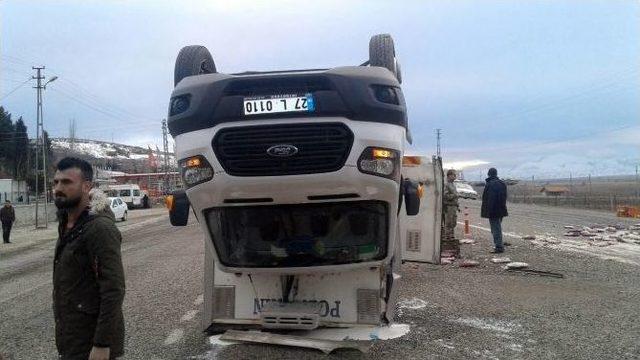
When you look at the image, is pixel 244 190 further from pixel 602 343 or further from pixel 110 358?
pixel 602 343

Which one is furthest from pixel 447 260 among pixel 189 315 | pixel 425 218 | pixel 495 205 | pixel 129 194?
pixel 129 194

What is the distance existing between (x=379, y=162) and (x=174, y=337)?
329 centimetres

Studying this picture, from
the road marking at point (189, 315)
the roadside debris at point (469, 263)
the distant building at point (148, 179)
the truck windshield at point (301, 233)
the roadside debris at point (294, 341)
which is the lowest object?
the road marking at point (189, 315)

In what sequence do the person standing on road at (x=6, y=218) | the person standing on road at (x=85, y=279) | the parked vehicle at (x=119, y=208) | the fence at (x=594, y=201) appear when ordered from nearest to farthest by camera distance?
the person standing on road at (x=85, y=279) → the person standing on road at (x=6, y=218) → the fence at (x=594, y=201) → the parked vehicle at (x=119, y=208)

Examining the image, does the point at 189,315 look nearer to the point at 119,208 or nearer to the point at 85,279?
the point at 85,279

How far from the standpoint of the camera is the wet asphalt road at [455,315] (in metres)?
5.39

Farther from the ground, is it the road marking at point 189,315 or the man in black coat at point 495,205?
the man in black coat at point 495,205

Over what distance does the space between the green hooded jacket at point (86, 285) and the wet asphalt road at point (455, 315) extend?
6.86 feet

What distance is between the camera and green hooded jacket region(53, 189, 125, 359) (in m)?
3.22

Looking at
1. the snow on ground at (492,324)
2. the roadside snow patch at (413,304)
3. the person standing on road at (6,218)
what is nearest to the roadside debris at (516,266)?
the roadside snow patch at (413,304)

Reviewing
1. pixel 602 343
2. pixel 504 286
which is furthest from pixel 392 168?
pixel 504 286

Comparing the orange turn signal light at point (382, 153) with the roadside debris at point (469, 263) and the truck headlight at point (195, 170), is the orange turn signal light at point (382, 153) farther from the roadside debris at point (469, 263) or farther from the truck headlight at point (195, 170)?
the roadside debris at point (469, 263)

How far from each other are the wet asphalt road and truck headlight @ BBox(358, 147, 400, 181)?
191cm

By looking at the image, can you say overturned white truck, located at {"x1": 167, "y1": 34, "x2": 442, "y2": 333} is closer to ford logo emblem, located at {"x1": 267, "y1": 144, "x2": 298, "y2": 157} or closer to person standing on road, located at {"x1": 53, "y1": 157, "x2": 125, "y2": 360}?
ford logo emblem, located at {"x1": 267, "y1": 144, "x2": 298, "y2": 157}
